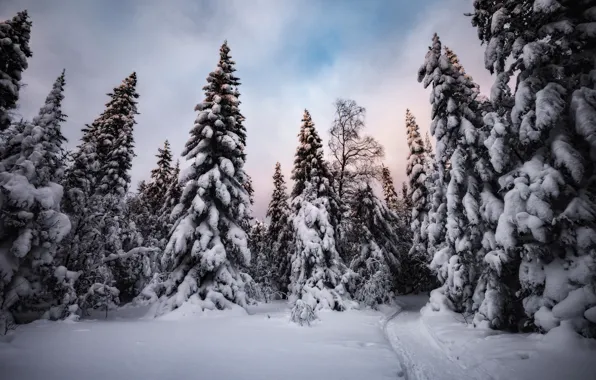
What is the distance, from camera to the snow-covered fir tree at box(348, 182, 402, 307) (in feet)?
59.8

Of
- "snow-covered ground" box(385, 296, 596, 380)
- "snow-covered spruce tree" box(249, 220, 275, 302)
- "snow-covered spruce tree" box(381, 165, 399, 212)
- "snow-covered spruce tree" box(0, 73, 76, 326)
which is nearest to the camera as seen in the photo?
"snow-covered ground" box(385, 296, 596, 380)

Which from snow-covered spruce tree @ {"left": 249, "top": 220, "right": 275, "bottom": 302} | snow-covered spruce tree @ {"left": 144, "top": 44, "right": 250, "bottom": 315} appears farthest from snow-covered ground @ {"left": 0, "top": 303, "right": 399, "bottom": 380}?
snow-covered spruce tree @ {"left": 249, "top": 220, "right": 275, "bottom": 302}

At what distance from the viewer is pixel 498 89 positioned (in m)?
9.58

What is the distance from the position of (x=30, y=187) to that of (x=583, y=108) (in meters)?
17.0

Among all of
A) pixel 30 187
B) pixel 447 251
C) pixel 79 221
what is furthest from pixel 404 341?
pixel 79 221

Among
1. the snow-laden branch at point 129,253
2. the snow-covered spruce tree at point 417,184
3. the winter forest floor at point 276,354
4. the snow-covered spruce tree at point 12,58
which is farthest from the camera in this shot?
the snow-covered spruce tree at point 417,184

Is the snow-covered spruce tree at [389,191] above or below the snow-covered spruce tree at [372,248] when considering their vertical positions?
above

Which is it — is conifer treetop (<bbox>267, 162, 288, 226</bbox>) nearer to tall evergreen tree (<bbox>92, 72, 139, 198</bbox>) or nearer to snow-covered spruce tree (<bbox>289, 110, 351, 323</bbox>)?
snow-covered spruce tree (<bbox>289, 110, 351, 323</bbox>)

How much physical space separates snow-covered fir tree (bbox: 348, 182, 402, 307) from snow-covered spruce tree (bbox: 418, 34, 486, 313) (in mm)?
4441

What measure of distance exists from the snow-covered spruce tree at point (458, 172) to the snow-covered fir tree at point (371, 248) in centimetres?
444

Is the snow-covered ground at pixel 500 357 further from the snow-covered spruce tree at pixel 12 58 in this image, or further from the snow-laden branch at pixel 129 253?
the snow-covered spruce tree at pixel 12 58

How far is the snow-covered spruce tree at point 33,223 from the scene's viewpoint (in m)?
10.2

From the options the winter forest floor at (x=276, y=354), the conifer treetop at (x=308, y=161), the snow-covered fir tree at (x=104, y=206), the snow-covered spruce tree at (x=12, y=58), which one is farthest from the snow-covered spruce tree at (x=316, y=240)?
the snow-covered spruce tree at (x=12, y=58)

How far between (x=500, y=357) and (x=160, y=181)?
92.3 feet
